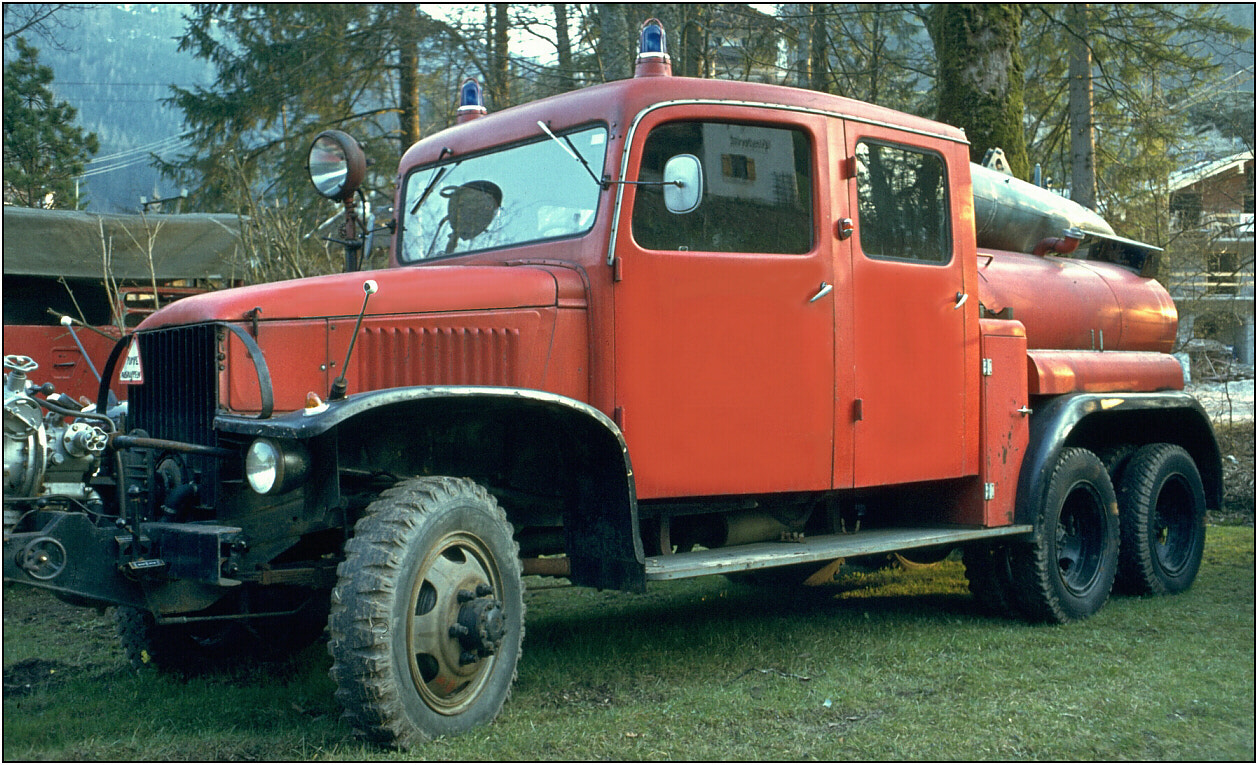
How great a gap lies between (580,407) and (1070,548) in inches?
140

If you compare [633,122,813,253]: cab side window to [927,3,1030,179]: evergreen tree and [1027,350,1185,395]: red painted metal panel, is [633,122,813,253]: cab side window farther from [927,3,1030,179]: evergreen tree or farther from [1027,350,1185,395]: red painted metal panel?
[927,3,1030,179]: evergreen tree

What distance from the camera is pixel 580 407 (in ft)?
13.5

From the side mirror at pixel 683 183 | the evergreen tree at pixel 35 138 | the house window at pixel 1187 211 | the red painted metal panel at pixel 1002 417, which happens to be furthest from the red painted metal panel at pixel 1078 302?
the evergreen tree at pixel 35 138

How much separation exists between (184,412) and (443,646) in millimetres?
1255

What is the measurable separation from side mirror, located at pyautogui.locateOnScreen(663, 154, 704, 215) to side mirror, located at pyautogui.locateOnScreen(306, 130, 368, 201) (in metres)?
1.37

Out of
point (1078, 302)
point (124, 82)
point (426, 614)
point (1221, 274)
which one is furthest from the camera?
point (124, 82)

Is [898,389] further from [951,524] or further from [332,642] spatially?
[332,642]

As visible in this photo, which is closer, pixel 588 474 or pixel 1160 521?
pixel 588 474

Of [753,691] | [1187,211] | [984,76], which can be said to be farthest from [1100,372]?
[1187,211]

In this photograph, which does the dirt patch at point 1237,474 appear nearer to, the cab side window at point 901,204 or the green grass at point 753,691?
the green grass at point 753,691

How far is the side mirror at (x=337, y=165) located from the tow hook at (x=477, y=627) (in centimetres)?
198

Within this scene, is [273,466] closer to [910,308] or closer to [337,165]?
[337,165]

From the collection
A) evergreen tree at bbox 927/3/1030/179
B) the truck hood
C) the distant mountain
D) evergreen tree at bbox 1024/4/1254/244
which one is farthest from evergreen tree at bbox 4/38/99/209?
the truck hood

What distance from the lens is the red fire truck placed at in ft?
12.6
